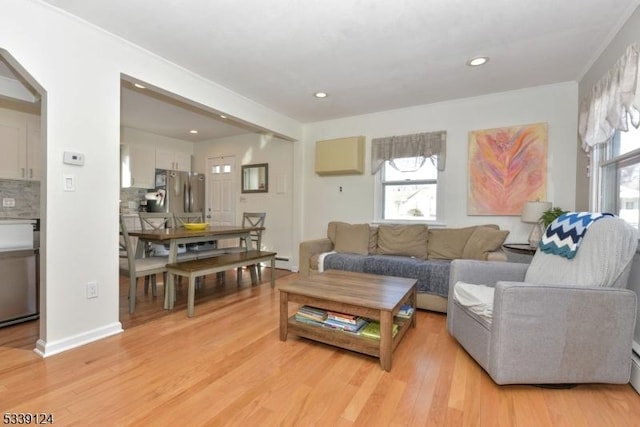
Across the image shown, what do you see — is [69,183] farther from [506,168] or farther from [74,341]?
[506,168]

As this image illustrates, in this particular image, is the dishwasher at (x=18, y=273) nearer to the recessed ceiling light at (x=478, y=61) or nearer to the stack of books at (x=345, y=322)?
the stack of books at (x=345, y=322)

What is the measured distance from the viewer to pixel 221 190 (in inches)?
226

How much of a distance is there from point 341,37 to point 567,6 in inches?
58.6

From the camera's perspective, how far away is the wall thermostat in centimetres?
207

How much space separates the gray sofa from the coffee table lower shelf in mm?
729

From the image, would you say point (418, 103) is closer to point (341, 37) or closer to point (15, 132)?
point (341, 37)

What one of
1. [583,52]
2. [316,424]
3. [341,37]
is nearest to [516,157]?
[583,52]

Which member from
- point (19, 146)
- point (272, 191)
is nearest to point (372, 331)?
point (272, 191)

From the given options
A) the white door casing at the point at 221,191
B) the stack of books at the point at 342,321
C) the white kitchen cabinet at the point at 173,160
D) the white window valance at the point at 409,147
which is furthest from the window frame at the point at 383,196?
the white kitchen cabinet at the point at 173,160

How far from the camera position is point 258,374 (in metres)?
1.83

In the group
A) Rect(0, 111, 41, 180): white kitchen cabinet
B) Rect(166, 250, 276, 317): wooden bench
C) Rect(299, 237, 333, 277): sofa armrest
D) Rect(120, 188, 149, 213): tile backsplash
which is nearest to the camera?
Rect(166, 250, 276, 317): wooden bench

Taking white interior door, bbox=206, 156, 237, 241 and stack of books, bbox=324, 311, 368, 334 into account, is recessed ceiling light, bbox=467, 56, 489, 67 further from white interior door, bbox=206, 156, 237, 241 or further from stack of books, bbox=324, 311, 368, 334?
white interior door, bbox=206, 156, 237, 241

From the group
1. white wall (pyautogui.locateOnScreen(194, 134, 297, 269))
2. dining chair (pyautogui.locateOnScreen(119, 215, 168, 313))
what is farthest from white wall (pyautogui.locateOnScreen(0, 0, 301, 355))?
white wall (pyautogui.locateOnScreen(194, 134, 297, 269))

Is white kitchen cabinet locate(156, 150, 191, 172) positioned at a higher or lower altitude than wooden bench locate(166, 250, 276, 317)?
higher
